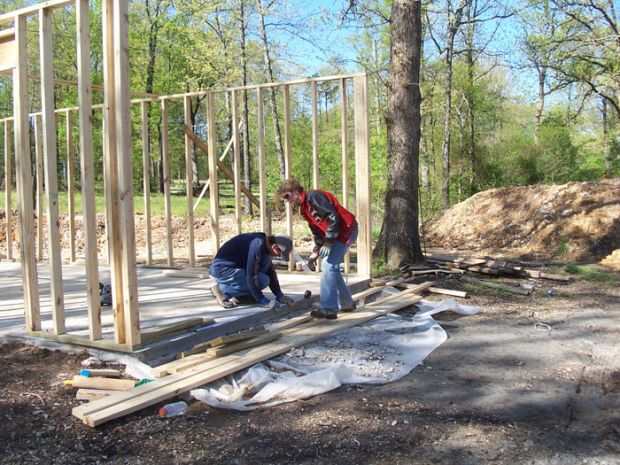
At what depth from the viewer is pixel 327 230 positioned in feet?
18.0

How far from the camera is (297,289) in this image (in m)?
6.97

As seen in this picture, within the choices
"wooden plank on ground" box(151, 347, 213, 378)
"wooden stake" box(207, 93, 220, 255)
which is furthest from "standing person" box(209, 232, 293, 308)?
"wooden stake" box(207, 93, 220, 255)

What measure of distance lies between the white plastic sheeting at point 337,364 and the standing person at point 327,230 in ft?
1.41

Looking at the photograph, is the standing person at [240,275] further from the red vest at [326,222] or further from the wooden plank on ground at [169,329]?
the wooden plank on ground at [169,329]

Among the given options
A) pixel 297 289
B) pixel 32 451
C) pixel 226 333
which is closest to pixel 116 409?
pixel 32 451

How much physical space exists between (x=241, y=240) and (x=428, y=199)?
38.7ft

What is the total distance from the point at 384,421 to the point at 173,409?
1.38m

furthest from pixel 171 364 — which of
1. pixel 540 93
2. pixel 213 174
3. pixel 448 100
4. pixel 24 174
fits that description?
pixel 540 93

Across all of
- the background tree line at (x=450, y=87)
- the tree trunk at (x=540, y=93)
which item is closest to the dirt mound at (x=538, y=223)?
the background tree line at (x=450, y=87)

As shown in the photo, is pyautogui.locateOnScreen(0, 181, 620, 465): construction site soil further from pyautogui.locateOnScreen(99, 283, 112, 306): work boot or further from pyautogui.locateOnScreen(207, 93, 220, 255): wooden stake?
pyautogui.locateOnScreen(207, 93, 220, 255): wooden stake

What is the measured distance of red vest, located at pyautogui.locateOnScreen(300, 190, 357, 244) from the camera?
5488 mm

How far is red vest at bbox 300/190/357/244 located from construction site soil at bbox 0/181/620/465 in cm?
148

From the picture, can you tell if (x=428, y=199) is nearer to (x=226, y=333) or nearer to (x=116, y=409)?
(x=226, y=333)

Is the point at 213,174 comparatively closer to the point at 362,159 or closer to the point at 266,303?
the point at 362,159
